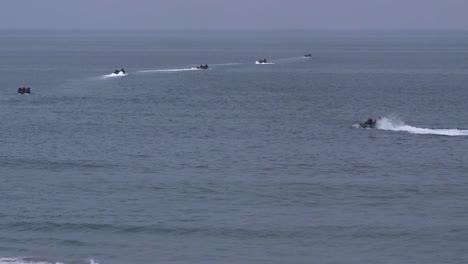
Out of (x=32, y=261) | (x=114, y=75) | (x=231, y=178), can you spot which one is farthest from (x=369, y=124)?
(x=114, y=75)

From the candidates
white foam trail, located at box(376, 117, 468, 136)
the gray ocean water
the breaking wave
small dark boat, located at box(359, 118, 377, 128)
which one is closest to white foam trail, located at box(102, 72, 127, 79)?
the gray ocean water

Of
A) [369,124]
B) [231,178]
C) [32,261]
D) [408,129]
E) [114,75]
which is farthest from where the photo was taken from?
[114,75]

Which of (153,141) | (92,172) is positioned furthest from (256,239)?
(153,141)

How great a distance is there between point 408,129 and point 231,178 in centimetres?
3023

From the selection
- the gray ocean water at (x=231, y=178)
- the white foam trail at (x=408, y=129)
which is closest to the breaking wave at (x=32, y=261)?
the gray ocean water at (x=231, y=178)

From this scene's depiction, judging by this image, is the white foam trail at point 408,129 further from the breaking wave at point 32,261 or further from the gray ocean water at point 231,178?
the breaking wave at point 32,261

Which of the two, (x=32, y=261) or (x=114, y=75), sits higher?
(x=114, y=75)

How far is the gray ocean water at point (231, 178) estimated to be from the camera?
46250 mm

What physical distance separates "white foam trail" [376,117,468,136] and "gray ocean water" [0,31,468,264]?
211 millimetres

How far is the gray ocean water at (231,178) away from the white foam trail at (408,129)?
0.21 metres

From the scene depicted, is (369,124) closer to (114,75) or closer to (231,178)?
(231,178)

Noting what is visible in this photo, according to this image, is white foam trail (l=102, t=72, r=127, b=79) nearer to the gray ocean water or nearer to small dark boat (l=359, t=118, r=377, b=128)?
the gray ocean water

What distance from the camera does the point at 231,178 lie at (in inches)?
2488

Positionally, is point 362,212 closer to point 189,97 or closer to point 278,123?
point 278,123
